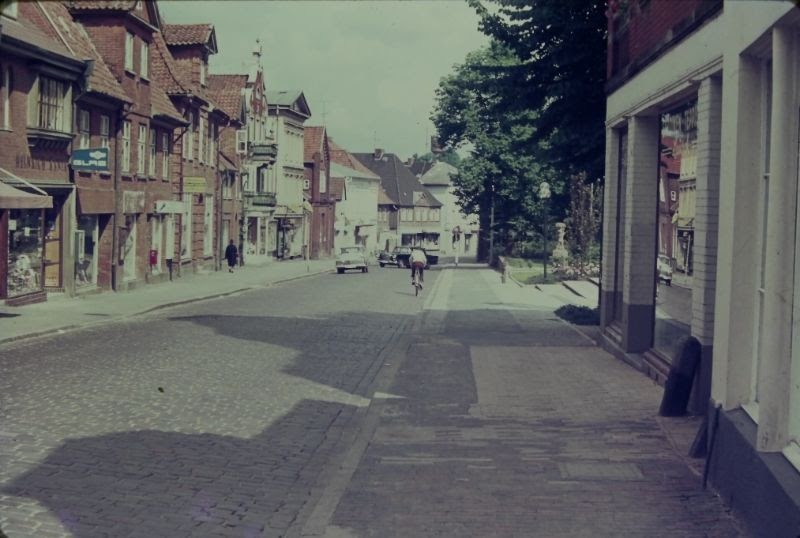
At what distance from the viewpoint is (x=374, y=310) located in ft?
91.2

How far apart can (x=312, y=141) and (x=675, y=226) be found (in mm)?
70116

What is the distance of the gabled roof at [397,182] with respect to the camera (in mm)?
124500

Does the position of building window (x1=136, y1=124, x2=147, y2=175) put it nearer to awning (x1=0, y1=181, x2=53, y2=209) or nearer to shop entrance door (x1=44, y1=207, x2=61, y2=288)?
shop entrance door (x1=44, y1=207, x2=61, y2=288)

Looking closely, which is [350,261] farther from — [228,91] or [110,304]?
Answer: [110,304]

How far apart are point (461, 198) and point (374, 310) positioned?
1648 inches

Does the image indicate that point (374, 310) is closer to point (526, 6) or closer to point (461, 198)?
point (526, 6)

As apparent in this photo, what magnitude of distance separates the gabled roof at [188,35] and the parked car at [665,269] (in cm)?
3121

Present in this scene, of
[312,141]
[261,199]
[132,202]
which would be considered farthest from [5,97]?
[312,141]

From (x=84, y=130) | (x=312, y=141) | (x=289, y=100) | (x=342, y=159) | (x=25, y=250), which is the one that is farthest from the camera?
(x=342, y=159)

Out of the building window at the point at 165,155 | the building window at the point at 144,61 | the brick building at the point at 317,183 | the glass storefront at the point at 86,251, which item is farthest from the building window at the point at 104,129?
the brick building at the point at 317,183

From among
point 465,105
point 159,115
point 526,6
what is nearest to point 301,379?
point 526,6

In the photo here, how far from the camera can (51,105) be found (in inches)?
1029

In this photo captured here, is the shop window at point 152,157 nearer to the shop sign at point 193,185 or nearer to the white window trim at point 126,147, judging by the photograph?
the shop sign at point 193,185

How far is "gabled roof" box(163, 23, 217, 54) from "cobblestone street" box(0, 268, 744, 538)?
25.4m
